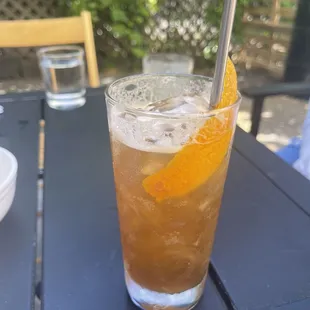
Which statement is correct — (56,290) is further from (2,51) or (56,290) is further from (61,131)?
(2,51)

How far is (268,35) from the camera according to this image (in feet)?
11.7

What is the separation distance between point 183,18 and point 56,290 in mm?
3222

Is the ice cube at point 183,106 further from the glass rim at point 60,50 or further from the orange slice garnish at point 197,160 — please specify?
the glass rim at point 60,50

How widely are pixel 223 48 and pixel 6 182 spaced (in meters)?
0.34

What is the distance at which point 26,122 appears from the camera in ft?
3.13

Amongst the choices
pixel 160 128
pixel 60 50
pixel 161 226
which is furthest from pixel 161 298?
pixel 60 50

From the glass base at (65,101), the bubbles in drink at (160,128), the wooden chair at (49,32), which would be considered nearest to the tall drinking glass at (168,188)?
the bubbles in drink at (160,128)

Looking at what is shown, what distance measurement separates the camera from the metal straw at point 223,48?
0.36 meters

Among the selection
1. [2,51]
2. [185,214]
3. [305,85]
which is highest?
[185,214]

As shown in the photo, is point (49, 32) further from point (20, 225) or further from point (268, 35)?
point (268, 35)

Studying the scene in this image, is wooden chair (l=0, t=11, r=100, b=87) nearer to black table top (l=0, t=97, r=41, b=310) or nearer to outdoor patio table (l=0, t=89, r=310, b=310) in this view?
black table top (l=0, t=97, r=41, b=310)

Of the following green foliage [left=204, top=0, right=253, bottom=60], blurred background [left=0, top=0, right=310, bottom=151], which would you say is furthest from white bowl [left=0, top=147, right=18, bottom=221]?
green foliage [left=204, top=0, right=253, bottom=60]

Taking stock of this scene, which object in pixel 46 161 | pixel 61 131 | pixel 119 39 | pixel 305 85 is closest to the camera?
pixel 46 161

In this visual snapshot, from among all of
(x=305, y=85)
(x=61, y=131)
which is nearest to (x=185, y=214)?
(x=61, y=131)
